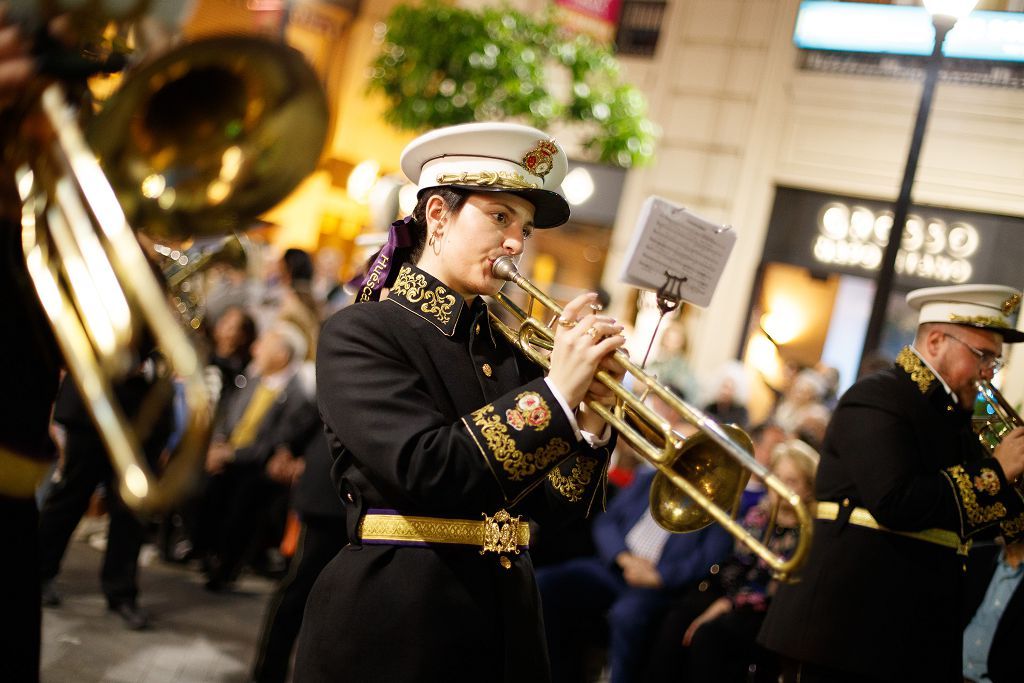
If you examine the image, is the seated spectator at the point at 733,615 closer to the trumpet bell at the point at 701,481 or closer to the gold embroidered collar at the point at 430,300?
the trumpet bell at the point at 701,481

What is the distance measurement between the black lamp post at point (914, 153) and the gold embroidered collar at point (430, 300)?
371 centimetres

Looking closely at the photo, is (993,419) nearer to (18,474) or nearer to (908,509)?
(908,509)

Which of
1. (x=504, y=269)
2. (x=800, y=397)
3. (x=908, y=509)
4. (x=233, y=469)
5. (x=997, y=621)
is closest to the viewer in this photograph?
(x=504, y=269)

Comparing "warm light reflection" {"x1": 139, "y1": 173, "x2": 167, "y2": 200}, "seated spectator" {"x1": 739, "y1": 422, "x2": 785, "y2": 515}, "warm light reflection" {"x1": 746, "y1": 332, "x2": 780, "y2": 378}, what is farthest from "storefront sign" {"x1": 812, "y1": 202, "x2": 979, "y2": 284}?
"warm light reflection" {"x1": 139, "y1": 173, "x2": 167, "y2": 200}

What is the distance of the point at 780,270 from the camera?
35.5 feet

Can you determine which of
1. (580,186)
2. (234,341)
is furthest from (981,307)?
(580,186)

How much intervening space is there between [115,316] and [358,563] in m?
1.01

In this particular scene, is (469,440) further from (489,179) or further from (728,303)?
(728,303)

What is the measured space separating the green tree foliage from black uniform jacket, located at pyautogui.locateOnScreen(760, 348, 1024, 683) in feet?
22.4

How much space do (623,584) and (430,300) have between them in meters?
3.48

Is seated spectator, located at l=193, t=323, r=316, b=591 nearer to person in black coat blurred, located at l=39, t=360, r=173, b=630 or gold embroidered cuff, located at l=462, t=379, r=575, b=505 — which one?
person in black coat blurred, located at l=39, t=360, r=173, b=630

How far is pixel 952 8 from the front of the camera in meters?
4.98

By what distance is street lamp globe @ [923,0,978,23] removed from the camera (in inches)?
195

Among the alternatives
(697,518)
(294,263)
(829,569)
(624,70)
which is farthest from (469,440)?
(624,70)
